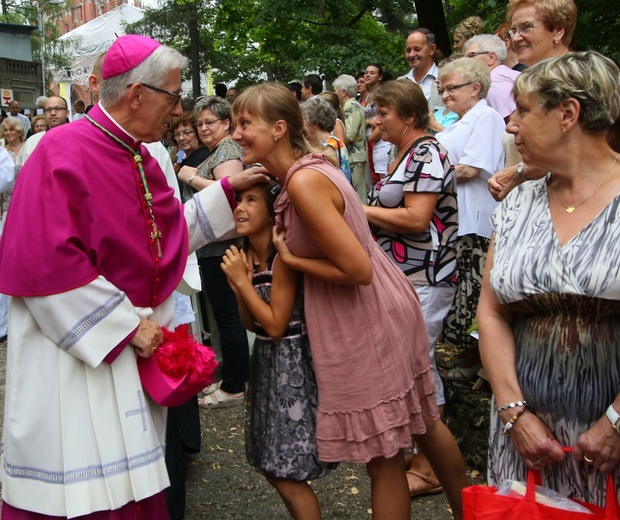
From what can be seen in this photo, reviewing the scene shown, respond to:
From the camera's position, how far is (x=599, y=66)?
218 centimetres

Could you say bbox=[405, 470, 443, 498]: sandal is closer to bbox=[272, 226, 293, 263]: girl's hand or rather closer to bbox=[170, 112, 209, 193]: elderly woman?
bbox=[272, 226, 293, 263]: girl's hand

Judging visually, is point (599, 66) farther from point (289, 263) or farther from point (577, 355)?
point (289, 263)

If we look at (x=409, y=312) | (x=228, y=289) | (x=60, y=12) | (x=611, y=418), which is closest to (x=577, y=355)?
(x=611, y=418)

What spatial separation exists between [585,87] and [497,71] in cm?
311

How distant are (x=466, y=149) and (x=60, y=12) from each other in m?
60.5

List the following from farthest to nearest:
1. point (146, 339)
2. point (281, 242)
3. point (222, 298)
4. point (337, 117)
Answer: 1. point (337, 117)
2. point (222, 298)
3. point (281, 242)
4. point (146, 339)

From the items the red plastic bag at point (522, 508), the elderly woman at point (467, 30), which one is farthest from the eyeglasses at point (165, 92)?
the elderly woman at point (467, 30)

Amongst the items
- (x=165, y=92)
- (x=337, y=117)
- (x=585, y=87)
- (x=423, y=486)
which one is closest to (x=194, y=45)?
(x=337, y=117)

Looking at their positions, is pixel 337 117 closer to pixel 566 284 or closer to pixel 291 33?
pixel 566 284

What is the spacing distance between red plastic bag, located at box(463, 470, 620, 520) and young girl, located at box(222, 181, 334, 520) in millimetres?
894

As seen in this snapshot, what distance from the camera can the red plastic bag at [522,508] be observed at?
201 centimetres

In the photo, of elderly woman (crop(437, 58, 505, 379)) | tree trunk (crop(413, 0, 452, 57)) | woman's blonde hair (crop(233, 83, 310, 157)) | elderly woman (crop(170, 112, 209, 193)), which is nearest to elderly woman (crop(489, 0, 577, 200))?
elderly woman (crop(437, 58, 505, 379))

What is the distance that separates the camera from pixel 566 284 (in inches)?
84.0

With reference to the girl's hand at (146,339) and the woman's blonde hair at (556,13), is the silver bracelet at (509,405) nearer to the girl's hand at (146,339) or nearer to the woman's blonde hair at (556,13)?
the girl's hand at (146,339)
